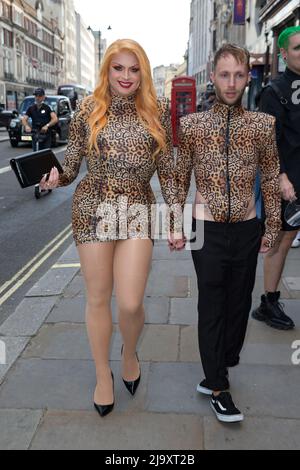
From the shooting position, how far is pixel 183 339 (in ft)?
11.4

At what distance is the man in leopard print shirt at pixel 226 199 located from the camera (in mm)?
2418

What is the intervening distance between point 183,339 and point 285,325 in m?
0.77

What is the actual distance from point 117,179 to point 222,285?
76 centimetres

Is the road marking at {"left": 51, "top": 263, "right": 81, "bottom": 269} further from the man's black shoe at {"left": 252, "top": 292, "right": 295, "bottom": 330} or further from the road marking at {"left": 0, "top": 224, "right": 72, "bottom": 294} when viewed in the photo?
the man's black shoe at {"left": 252, "top": 292, "right": 295, "bottom": 330}

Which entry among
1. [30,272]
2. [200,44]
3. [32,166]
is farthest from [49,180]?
[200,44]

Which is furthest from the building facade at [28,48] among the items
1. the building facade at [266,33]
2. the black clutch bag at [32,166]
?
the black clutch bag at [32,166]

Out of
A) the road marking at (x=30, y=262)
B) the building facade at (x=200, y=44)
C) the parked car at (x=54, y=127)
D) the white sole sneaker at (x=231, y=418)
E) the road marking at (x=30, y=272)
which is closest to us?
the white sole sneaker at (x=231, y=418)

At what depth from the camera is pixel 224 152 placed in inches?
95.6

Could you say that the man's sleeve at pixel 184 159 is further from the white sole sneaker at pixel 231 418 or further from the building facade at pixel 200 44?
the building facade at pixel 200 44

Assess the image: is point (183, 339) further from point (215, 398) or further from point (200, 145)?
point (200, 145)

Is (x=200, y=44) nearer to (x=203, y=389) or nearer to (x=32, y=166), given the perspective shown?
(x=32, y=166)

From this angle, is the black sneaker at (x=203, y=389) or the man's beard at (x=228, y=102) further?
the black sneaker at (x=203, y=389)

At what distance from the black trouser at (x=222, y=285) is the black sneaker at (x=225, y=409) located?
0.06 metres

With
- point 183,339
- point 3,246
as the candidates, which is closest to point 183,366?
point 183,339
